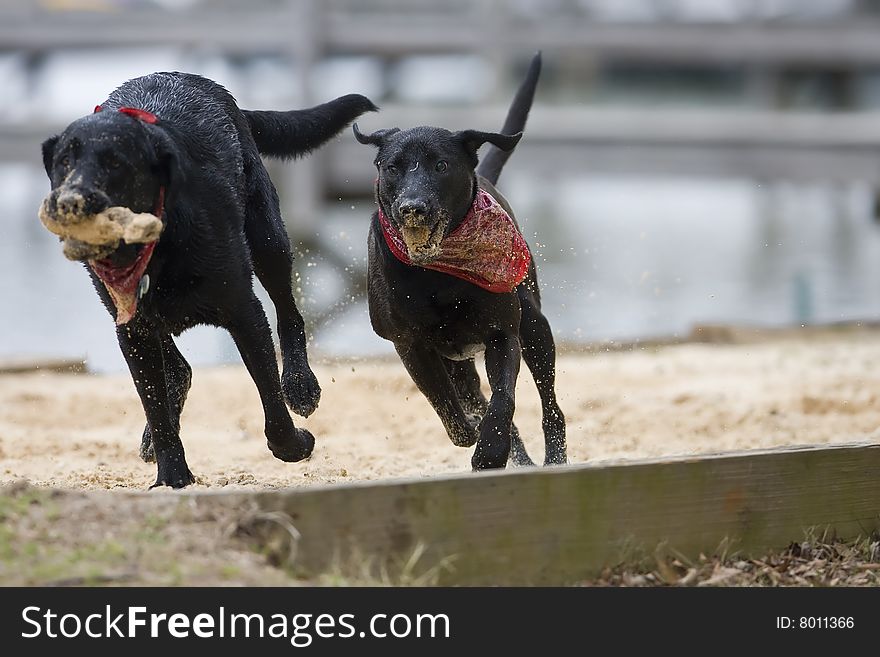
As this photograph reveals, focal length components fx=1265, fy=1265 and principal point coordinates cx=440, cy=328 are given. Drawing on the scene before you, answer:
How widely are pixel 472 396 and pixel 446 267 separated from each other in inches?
46.8

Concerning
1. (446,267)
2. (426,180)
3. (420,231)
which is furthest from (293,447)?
(426,180)

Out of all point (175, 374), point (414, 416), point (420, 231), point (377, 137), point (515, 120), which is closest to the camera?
point (420, 231)

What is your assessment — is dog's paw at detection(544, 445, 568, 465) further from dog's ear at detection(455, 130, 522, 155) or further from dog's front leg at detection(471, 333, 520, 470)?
dog's ear at detection(455, 130, 522, 155)

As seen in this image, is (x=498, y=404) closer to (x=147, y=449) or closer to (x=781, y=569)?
(x=781, y=569)

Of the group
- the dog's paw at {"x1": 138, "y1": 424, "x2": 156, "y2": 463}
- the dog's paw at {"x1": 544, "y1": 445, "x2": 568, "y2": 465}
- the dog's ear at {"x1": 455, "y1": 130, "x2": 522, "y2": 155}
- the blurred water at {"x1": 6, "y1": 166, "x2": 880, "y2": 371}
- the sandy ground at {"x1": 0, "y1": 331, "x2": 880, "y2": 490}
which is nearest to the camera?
the dog's ear at {"x1": 455, "y1": 130, "x2": 522, "y2": 155}

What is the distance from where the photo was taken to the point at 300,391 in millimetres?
5160

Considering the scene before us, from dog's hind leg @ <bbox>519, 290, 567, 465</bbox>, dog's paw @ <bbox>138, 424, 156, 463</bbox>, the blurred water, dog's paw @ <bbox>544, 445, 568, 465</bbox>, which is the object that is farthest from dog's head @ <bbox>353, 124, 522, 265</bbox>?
the blurred water

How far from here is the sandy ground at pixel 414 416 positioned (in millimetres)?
5660

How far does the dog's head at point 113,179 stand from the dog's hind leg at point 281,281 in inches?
35.3

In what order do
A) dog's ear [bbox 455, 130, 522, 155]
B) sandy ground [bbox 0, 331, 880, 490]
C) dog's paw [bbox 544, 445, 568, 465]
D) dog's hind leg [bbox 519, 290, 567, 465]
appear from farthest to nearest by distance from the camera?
sandy ground [bbox 0, 331, 880, 490] → dog's paw [bbox 544, 445, 568, 465] → dog's hind leg [bbox 519, 290, 567, 465] → dog's ear [bbox 455, 130, 522, 155]

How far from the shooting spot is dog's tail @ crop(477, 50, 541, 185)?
5891 millimetres

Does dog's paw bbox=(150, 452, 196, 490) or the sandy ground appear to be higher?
the sandy ground

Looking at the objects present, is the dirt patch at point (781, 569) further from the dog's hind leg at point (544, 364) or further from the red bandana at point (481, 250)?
the dog's hind leg at point (544, 364)

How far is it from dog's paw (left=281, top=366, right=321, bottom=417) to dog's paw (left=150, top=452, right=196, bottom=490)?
590 mm
